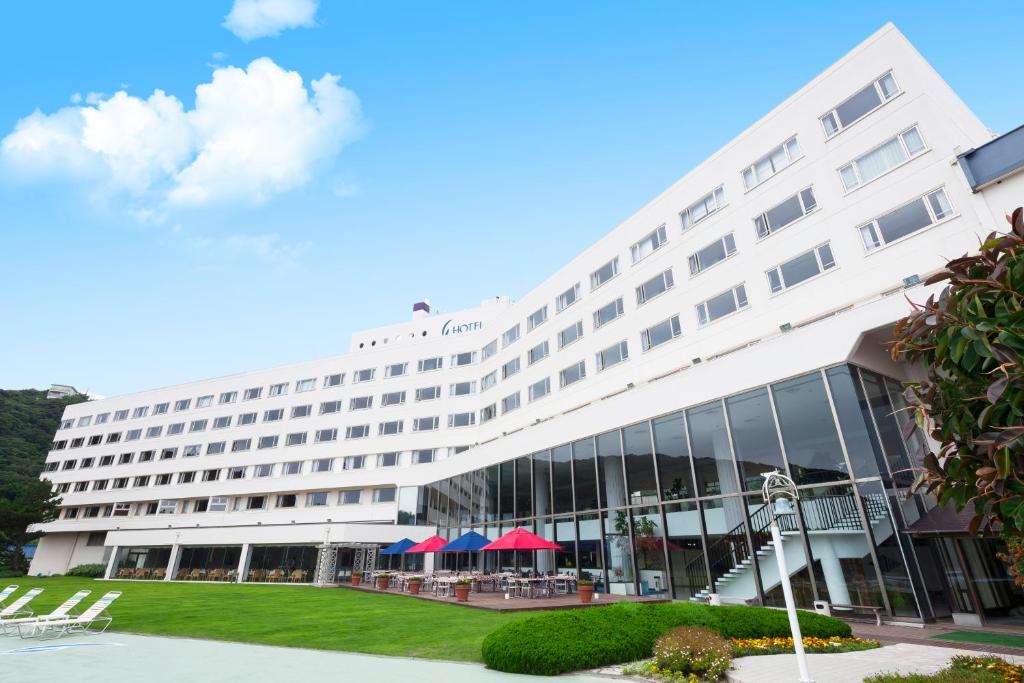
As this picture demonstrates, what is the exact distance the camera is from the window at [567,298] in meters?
32.9

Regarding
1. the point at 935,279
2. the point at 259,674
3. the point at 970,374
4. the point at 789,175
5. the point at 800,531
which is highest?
the point at 789,175

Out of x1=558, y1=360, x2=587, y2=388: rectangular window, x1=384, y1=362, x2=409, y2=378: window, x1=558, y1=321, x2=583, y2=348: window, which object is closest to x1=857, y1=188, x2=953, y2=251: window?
x1=558, y1=360, x2=587, y2=388: rectangular window

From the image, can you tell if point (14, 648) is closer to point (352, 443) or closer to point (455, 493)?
point (455, 493)

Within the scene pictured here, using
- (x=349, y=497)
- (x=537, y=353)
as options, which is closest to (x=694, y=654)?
(x=537, y=353)

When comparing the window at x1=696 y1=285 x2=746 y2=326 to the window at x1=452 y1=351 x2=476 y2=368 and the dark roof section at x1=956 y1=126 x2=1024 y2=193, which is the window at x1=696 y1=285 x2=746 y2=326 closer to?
the dark roof section at x1=956 y1=126 x2=1024 y2=193

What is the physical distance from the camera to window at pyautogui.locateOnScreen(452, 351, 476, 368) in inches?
1817

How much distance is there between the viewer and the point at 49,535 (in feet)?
201

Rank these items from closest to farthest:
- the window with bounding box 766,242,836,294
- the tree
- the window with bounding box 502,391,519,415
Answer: the tree → the window with bounding box 766,242,836,294 → the window with bounding box 502,391,519,415

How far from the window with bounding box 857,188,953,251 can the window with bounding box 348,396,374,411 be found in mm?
40601

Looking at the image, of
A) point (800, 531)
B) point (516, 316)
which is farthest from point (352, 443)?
point (800, 531)

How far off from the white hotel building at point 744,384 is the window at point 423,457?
0.15 metres

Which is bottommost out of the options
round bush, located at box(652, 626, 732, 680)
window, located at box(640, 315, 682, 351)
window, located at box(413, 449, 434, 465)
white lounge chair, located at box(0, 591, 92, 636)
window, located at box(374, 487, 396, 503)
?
round bush, located at box(652, 626, 732, 680)

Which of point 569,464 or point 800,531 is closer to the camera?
point 800,531

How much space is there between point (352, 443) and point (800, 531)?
39468 mm
